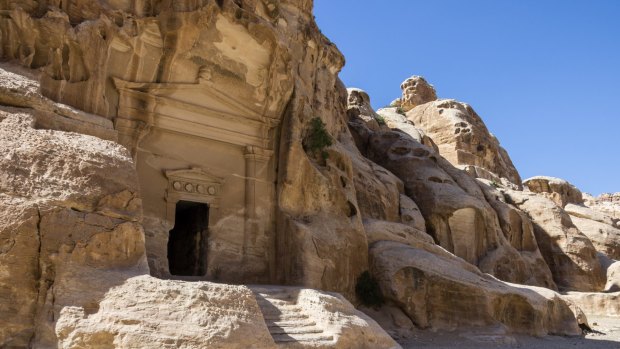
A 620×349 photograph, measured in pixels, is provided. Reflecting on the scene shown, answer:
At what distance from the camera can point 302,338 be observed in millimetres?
9734

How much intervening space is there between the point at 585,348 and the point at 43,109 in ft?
44.5

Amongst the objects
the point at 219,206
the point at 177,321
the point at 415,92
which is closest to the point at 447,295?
the point at 219,206

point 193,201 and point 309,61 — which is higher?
point 309,61

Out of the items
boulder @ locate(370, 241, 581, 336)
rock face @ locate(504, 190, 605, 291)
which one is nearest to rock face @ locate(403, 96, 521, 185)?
rock face @ locate(504, 190, 605, 291)

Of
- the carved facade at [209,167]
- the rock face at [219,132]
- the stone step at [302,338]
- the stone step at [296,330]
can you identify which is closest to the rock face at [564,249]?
the rock face at [219,132]

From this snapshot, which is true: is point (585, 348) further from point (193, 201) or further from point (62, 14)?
point (62, 14)

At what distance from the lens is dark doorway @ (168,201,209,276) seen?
571 inches

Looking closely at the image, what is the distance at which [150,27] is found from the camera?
1377 centimetres

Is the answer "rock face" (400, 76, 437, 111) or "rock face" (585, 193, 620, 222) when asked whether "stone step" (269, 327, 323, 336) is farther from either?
"rock face" (400, 76, 437, 111)

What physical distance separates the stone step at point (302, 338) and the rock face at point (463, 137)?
85.7 ft

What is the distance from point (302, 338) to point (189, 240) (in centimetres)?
630

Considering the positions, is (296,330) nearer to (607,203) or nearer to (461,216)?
(461,216)

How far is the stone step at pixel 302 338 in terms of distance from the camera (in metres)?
9.52

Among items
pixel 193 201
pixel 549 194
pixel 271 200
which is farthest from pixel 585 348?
pixel 549 194
